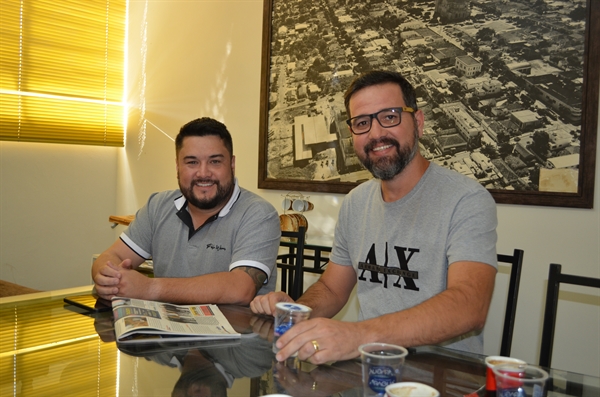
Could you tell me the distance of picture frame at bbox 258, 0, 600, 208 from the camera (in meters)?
2.54

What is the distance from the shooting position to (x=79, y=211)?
4.42 m

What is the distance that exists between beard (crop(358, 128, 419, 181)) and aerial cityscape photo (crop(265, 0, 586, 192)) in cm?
110

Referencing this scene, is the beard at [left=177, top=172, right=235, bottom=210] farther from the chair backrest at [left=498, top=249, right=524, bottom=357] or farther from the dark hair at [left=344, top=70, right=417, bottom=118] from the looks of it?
the chair backrest at [left=498, top=249, right=524, bottom=357]

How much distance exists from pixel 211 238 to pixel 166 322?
2.44 feet

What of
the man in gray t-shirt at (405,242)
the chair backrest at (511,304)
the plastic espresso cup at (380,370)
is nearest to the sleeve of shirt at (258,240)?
the man in gray t-shirt at (405,242)

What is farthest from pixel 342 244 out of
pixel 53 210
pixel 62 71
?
pixel 62 71

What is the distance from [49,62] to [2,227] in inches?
49.0

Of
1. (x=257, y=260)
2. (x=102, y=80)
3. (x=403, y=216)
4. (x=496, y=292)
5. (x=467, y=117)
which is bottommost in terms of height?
(x=496, y=292)

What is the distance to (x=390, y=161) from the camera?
69.8 inches

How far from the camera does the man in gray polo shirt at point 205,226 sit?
6.84 ft

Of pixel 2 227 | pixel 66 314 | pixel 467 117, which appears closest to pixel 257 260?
pixel 66 314

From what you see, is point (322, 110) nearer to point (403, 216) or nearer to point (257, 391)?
point (403, 216)

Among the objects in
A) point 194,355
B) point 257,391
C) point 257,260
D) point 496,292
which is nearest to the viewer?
point 257,391

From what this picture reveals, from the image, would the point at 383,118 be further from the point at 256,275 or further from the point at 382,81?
the point at 256,275
